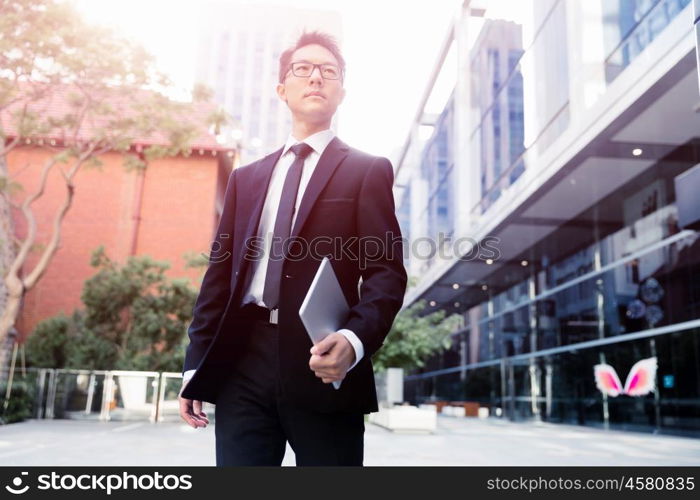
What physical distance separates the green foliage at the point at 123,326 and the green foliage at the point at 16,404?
6.00ft

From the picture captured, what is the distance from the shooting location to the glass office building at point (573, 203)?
10.6m

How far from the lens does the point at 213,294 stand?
1.96 meters

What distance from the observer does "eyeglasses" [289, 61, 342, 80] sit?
79.9 inches

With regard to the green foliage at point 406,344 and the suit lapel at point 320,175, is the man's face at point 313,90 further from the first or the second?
the green foliage at point 406,344

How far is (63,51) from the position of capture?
9883mm

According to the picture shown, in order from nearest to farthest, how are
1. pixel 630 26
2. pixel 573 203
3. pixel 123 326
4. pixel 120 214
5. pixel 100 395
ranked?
pixel 630 26 → pixel 573 203 → pixel 100 395 → pixel 123 326 → pixel 120 214

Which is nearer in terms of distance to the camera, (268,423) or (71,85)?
(268,423)

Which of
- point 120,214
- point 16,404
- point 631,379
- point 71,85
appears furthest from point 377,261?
point 120,214

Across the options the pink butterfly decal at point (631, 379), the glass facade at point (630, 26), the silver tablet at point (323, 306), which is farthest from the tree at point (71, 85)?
the pink butterfly decal at point (631, 379)

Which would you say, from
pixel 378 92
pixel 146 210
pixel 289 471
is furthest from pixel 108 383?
pixel 289 471

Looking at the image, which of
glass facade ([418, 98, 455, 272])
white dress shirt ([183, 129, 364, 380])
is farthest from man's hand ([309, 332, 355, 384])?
glass facade ([418, 98, 455, 272])

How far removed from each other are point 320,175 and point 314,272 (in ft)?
0.99

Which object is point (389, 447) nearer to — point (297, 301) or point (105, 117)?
point (297, 301)

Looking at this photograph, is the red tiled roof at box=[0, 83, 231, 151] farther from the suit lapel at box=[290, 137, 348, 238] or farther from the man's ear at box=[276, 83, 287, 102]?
the suit lapel at box=[290, 137, 348, 238]
